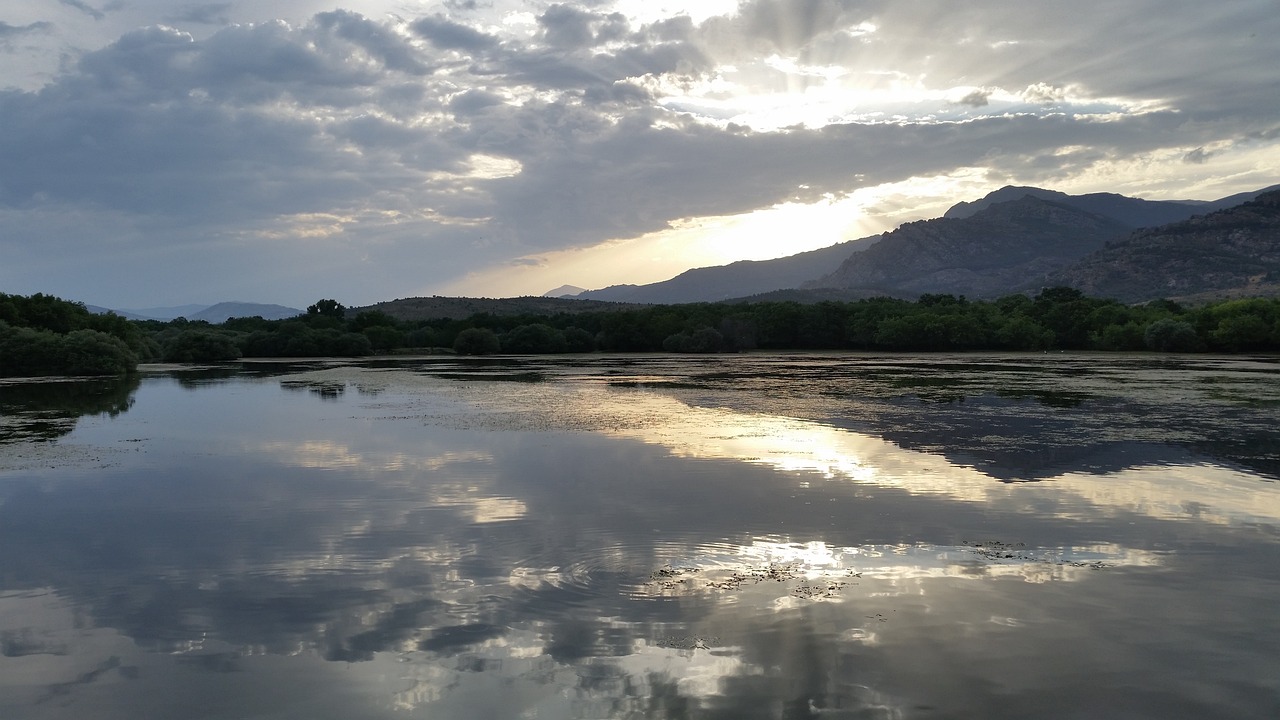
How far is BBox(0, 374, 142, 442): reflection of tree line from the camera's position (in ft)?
88.7

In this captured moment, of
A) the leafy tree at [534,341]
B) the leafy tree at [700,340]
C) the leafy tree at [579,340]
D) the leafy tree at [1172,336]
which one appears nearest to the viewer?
the leafy tree at [1172,336]

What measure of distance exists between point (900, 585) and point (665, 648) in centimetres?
→ 351

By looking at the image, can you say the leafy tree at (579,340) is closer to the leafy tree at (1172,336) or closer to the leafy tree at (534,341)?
the leafy tree at (534,341)

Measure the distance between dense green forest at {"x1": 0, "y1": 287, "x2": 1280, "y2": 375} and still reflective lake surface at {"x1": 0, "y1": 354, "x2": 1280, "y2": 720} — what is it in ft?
237

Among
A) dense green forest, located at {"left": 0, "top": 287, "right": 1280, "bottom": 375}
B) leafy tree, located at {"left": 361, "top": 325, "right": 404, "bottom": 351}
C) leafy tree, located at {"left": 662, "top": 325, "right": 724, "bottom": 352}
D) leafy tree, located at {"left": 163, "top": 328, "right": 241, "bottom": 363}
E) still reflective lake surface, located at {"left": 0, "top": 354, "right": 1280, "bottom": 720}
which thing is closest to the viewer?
still reflective lake surface, located at {"left": 0, "top": 354, "right": 1280, "bottom": 720}

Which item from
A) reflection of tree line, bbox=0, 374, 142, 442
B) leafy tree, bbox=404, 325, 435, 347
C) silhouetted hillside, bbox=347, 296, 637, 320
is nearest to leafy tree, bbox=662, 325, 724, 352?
leafy tree, bbox=404, 325, 435, 347

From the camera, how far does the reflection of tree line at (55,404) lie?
27.0m

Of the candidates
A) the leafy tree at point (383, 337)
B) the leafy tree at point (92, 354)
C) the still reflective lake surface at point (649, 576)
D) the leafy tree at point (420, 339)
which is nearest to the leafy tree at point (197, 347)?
the leafy tree at point (383, 337)

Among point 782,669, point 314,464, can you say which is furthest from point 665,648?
point 314,464

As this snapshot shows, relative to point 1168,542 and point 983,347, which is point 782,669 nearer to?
point 1168,542

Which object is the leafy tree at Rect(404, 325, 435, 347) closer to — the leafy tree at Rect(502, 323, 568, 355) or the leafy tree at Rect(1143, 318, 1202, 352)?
the leafy tree at Rect(502, 323, 568, 355)

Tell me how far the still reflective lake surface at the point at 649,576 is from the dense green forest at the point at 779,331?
7237 cm

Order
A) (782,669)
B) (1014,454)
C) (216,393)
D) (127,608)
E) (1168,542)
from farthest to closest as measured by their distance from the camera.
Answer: (216,393), (1014,454), (1168,542), (127,608), (782,669)

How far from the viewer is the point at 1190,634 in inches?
334
